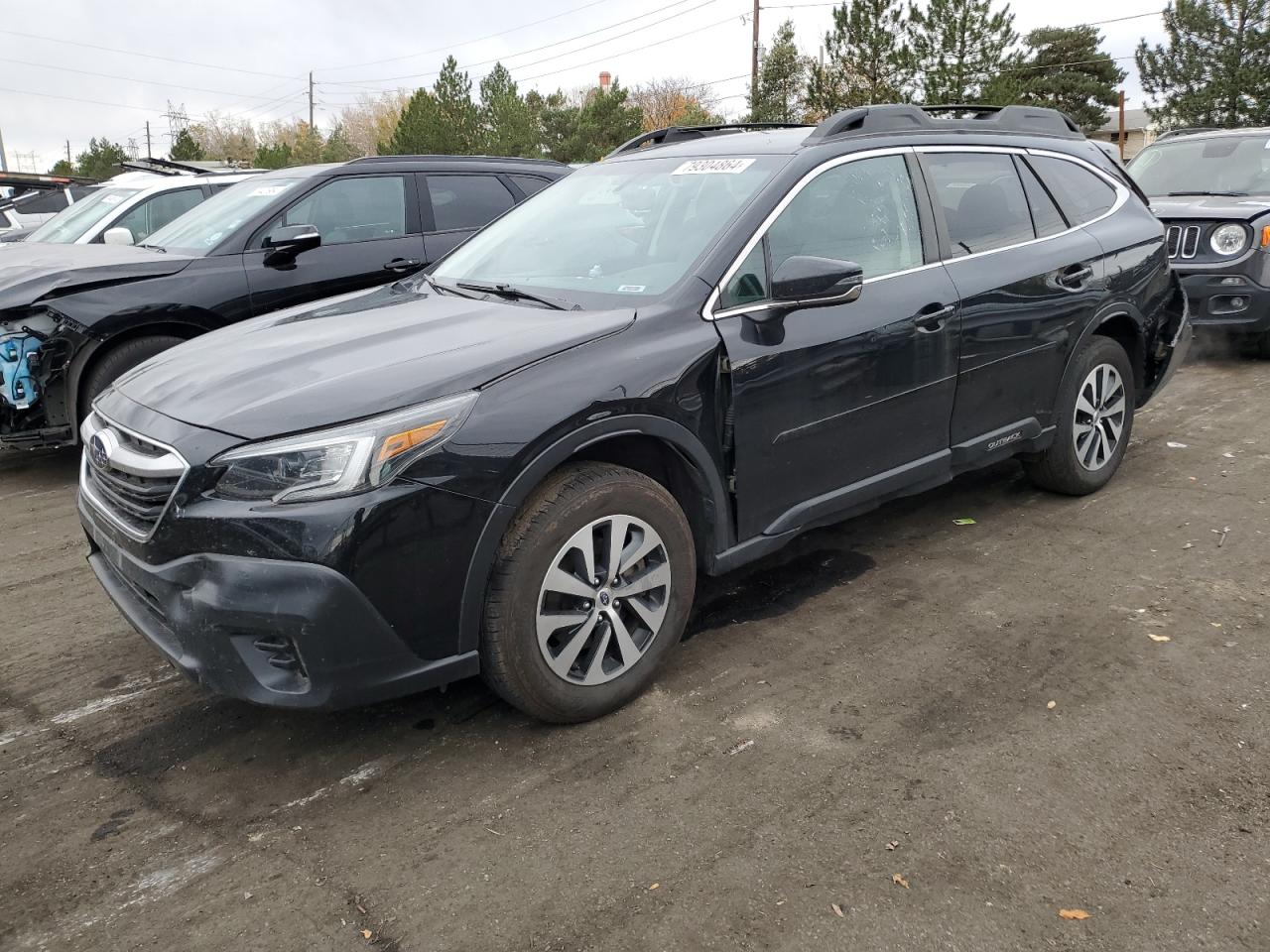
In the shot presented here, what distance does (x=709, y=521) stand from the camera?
3334mm

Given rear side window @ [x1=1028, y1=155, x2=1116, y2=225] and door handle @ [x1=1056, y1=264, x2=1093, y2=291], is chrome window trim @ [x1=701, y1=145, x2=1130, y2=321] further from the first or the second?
door handle @ [x1=1056, y1=264, x2=1093, y2=291]

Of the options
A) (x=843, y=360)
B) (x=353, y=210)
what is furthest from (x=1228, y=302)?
(x=353, y=210)

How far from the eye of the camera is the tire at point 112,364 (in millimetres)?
5656

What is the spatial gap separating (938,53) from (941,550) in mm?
29374

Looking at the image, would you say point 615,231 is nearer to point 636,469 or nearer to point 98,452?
point 636,469

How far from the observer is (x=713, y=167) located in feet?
12.7

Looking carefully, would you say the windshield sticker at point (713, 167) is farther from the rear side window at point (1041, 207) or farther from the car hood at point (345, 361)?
the rear side window at point (1041, 207)

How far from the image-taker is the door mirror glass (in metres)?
6.15

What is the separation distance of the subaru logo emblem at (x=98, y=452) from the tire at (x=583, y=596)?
1.25 metres

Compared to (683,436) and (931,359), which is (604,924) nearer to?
(683,436)

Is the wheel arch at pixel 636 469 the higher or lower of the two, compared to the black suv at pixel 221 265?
lower

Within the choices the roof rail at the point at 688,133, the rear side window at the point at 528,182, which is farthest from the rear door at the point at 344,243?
the roof rail at the point at 688,133

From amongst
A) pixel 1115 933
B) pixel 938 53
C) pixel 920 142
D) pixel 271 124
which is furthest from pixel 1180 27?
pixel 271 124

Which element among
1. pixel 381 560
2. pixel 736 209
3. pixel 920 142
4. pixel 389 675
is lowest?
pixel 389 675
